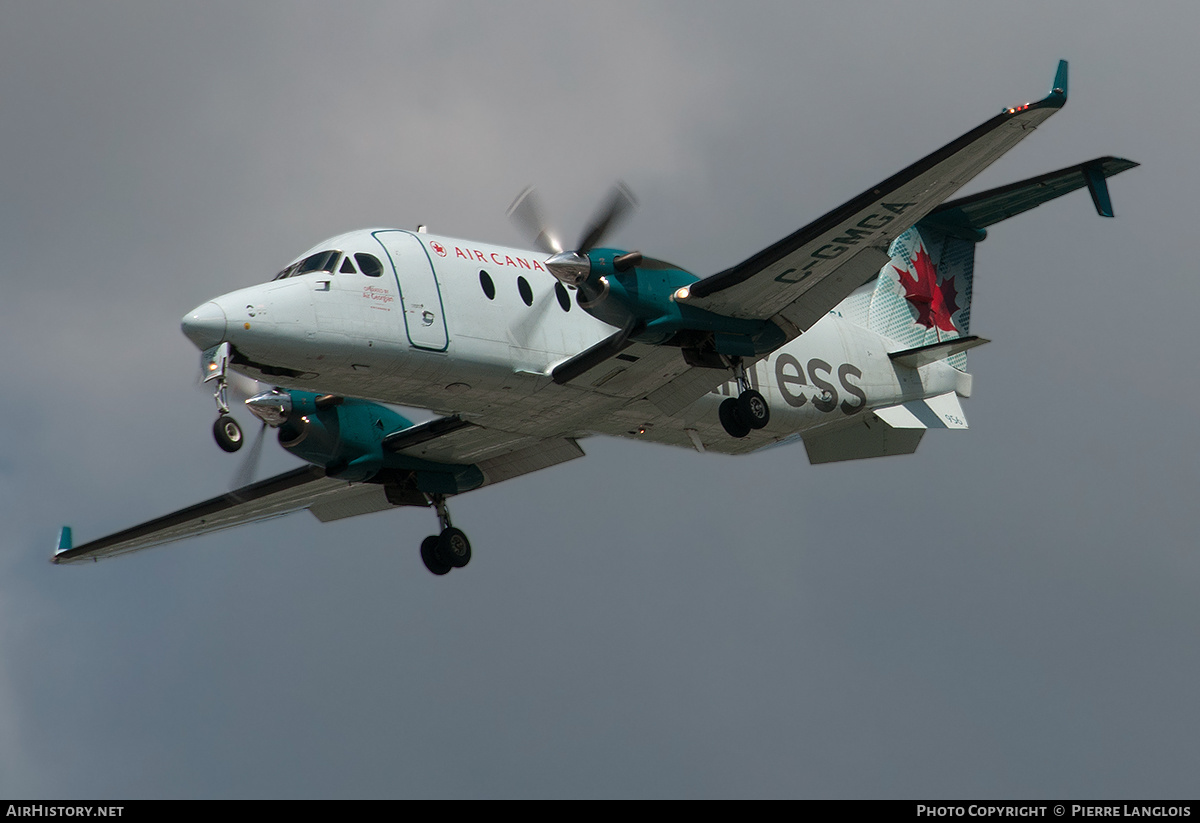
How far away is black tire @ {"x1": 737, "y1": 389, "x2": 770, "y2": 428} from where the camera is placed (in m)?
20.6

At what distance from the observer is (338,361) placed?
18453mm

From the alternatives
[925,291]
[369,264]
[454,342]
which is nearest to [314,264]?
[369,264]

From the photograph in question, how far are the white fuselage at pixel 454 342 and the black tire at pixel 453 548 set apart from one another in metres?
2.39

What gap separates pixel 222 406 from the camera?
17.7 meters

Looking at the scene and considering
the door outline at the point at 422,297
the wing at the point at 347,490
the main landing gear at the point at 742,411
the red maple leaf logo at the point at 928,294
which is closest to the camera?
the door outline at the point at 422,297

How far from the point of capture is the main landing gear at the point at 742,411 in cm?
2061

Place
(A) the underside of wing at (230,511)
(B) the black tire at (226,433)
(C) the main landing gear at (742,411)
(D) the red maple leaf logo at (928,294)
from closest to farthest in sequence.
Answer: (B) the black tire at (226,433), (C) the main landing gear at (742,411), (A) the underside of wing at (230,511), (D) the red maple leaf logo at (928,294)

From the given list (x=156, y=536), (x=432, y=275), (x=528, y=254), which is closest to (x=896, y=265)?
(x=528, y=254)

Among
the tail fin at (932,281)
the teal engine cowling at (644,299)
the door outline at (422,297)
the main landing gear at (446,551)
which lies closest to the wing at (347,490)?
the main landing gear at (446,551)

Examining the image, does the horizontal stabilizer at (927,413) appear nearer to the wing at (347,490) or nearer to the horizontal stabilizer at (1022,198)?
the horizontal stabilizer at (1022,198)

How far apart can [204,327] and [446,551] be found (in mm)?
6436

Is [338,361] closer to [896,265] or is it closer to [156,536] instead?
[156,536]

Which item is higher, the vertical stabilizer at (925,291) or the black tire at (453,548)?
the vertical stabilizer at (925,291)

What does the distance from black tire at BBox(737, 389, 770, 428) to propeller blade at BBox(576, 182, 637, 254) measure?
2.95 metres
